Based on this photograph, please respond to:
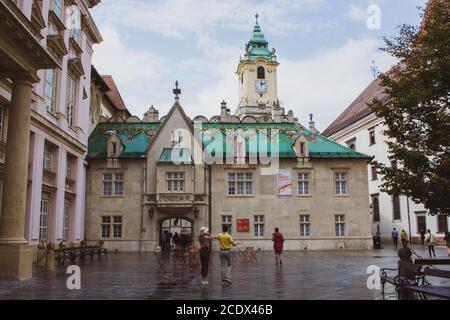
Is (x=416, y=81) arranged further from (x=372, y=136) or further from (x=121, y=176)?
(x=372, y=136)

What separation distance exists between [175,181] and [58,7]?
1540cm

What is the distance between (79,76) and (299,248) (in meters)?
21.2

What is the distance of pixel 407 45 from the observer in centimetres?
1853

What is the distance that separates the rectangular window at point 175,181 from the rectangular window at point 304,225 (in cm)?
1011

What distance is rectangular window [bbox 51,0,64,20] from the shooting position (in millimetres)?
26744

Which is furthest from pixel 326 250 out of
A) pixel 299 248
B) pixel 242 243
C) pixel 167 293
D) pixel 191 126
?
pixel 167 293

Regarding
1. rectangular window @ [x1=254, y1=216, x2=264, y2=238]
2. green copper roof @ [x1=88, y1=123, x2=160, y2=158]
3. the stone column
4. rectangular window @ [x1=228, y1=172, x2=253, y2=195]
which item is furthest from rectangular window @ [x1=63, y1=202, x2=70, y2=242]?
the stone column

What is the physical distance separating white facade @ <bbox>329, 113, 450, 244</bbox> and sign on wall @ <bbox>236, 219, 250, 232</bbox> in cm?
1400

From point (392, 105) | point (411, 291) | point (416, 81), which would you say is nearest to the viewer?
point (411, 291)

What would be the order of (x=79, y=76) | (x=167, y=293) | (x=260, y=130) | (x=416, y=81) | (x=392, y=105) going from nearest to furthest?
1. (x=167, y=293)
2. (x=416, y=81)
3. (x=392, y=105)
4. (x=79, y=76)
5. (x=260, y=130)

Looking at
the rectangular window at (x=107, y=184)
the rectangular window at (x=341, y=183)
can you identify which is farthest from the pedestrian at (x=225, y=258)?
the rectangular window at (x=341, y=183)

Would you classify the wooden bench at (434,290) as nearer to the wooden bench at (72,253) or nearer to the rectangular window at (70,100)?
the wooden bench at (72,253)

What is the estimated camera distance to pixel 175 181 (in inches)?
1460

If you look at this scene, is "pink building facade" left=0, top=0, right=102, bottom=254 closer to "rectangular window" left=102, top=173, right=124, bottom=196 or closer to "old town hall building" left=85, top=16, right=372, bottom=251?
"rectangular window" left=102, top=173, right=124, bottom=196
